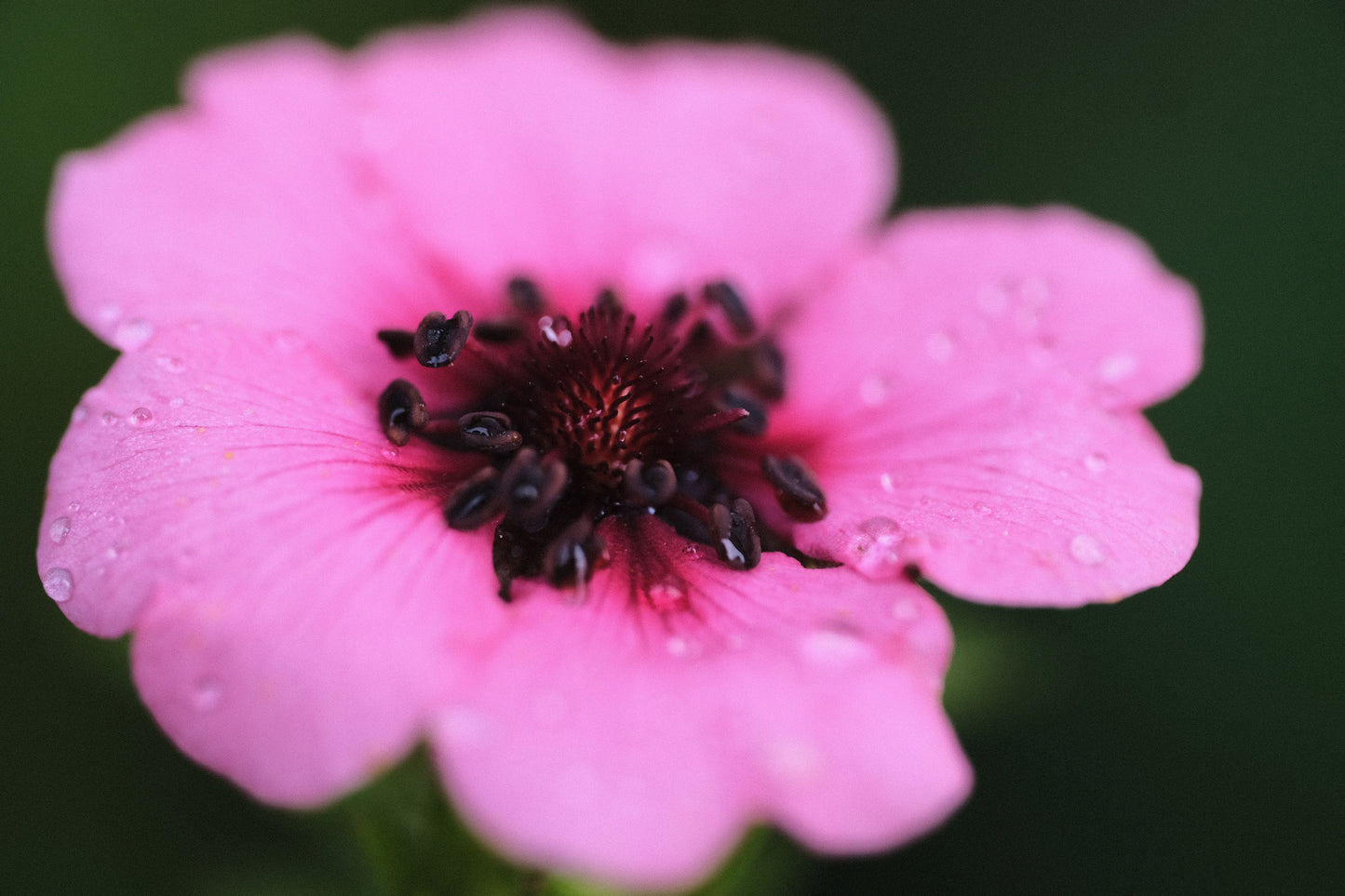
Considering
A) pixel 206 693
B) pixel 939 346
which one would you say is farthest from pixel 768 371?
pixel 206 693

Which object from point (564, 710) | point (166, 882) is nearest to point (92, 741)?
point (166, 882)

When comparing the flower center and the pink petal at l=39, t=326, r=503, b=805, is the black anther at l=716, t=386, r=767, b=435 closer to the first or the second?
the flower center

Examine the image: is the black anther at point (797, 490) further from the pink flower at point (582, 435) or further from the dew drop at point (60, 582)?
the dew drop at point (60, 582)

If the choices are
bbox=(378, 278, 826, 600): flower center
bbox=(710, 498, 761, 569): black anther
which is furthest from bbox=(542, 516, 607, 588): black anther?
bbox=(710, 498, 761, 569): black anther

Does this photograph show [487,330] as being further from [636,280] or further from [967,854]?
[967,854]

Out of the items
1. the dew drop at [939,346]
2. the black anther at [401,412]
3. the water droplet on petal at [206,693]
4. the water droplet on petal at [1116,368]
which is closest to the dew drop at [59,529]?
the water droplet on petal at [206,693]
